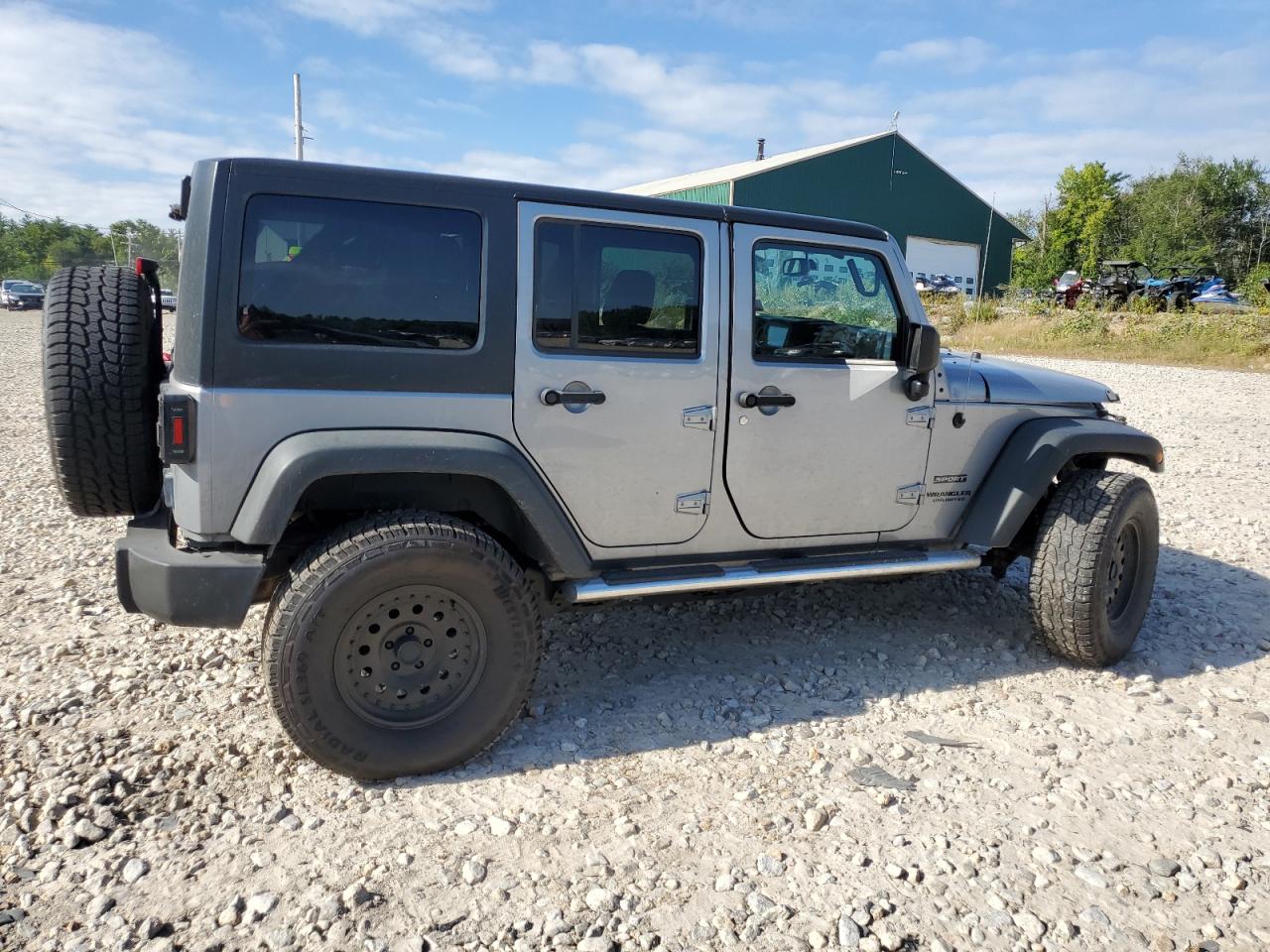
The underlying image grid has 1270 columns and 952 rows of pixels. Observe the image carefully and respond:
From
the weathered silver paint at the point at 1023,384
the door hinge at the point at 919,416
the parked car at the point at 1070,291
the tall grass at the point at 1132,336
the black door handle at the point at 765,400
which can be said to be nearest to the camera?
the black door handle at the point at 765,400

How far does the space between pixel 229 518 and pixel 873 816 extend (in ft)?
7.71

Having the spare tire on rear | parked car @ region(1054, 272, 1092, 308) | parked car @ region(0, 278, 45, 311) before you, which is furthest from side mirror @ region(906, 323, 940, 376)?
parked car @ region(0, 278, 45, 311)

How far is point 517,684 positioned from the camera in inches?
127

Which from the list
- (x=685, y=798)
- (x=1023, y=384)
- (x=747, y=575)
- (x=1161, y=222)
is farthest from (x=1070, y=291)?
(x=685, y=798)

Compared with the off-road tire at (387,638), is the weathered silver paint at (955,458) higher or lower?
higher

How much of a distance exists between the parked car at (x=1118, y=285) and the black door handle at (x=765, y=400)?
2247 centimetres

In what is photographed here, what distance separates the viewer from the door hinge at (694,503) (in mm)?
3592

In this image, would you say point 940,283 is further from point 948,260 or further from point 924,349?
point 924,349

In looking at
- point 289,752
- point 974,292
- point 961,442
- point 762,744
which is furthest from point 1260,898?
point 974,292

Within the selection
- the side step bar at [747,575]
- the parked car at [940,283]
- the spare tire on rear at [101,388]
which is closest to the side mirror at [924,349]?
the side step bar at [747,575]

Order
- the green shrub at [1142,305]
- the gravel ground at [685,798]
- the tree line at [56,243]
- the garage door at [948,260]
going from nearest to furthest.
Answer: the gravel ground at [685,798] → the green shrub at [1142,305] → the garage door at [948,260] → the tree line at [56,243]

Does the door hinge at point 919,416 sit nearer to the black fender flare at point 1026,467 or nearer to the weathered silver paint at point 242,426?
the black fender flare at point 1026,467

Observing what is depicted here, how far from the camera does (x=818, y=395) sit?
12.3ft

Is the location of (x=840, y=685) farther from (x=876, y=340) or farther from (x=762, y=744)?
(x=876, y=340)
